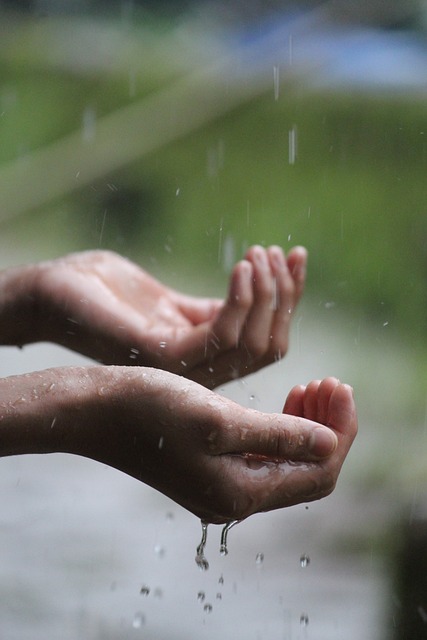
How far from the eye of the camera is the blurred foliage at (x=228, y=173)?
250 centimetres

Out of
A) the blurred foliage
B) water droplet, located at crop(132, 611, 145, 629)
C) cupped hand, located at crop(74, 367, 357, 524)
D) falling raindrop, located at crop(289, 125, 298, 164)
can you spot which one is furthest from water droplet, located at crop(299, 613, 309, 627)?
falling raindrop, located at crop(289, 125, 298, 164)

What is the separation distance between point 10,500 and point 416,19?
1729mm

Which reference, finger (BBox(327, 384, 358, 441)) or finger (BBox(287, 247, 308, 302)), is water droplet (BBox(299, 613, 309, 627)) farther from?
finger (BBox(327, 384, 358, 441))

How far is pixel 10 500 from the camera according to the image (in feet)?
6.15

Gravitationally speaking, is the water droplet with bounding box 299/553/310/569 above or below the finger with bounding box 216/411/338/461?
below

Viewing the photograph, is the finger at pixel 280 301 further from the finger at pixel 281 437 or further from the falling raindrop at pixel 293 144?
the falling raindrop at pixel 293 144

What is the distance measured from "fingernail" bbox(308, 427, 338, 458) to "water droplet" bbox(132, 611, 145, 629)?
0.95 metres

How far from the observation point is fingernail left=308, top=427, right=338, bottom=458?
0.57 metres

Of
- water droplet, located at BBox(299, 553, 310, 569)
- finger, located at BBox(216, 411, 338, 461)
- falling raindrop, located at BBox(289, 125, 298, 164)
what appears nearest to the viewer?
finger, located at BBox(216, 411, 338, 461)

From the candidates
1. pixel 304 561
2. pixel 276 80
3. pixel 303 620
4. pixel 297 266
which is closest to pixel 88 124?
pixel 276 80

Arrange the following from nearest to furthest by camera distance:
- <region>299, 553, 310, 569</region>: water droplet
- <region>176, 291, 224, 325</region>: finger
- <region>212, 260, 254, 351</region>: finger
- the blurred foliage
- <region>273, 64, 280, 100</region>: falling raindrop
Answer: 1. <region>212, 260, 254, 351</region>: finger
2. <region>176, 291, 224, 325</region>: finger
3. <region>299, 553, 310, 569</region>: water droplet
4. the blurred foliage
5. <region>273, 64, 280, 100</region>: falling raindrop

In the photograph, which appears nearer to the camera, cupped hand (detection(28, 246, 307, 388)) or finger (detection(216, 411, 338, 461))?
finger (detection(216, 411, 338, 461))

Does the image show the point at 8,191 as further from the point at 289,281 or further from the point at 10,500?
the point at 289,281

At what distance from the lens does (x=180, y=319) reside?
38.2 inches
